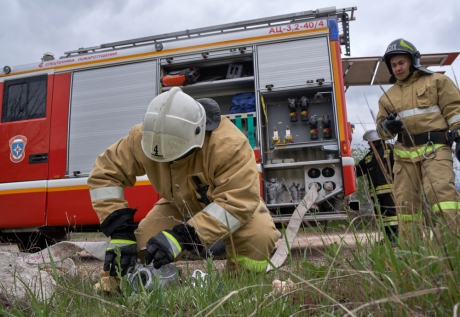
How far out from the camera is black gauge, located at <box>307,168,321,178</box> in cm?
484

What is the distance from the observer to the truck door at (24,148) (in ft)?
17.1

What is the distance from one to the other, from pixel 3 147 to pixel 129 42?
90.9 inches

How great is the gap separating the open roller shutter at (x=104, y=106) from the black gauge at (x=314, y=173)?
229 cm

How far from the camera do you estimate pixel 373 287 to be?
106cm

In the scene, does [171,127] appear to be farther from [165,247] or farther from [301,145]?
[301,145]

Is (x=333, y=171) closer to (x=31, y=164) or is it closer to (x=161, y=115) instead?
(x=161, y=115)

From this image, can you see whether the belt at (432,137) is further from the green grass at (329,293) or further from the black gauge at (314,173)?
the black gauge at (314,173)

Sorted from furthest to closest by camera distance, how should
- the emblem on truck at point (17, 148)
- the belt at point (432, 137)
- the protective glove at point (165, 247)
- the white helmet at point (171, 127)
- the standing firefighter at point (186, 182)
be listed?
the emblem on truck at point (17, 148) < the belt at point (432, 137) < the white helmet at point (171, 127) < the standing firefighter at point (186, 182) < the protective glove at point (165, 247)

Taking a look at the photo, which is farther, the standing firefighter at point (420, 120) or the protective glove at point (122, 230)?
the standing firefighter at point (420, 120)

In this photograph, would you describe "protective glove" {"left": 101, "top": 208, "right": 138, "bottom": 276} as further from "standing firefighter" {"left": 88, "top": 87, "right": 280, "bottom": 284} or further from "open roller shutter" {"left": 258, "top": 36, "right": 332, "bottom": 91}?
"open roller shutter" {"left": 258, "top": 36, "right": 332, "bottom": 91}

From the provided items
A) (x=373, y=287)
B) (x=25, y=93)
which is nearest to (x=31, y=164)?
(x=25, y=93)

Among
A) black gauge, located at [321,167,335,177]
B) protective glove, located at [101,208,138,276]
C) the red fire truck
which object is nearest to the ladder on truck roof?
the red fire truck

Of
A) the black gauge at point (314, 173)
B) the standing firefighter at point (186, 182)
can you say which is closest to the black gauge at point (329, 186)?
the black gauge at point (314, 173)

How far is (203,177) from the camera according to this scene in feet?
7.98
